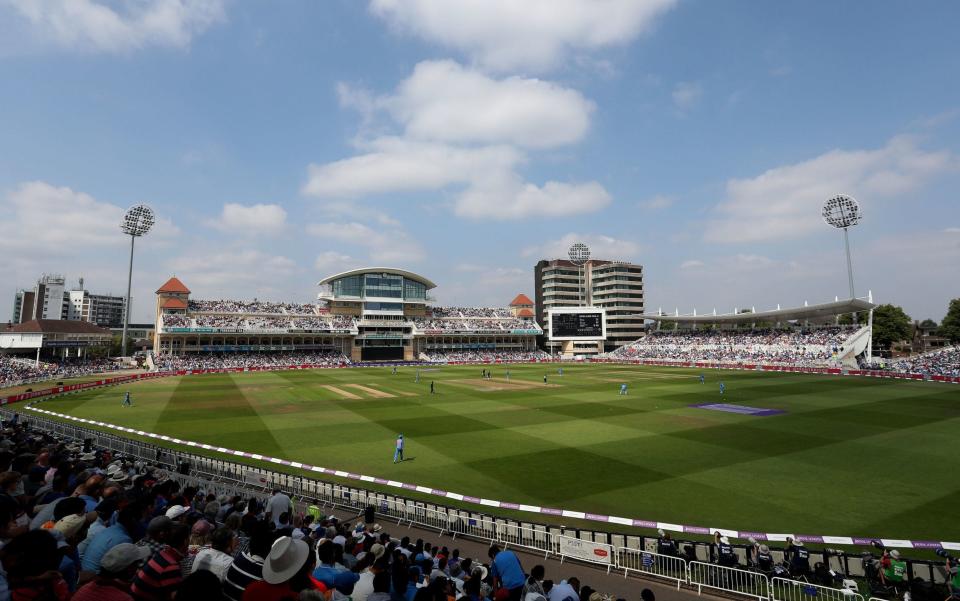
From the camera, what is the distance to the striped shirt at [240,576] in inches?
164

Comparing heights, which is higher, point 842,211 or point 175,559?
point 842,211

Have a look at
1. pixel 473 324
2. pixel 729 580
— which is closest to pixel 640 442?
pixel 729 580

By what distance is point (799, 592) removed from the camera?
30.2ft

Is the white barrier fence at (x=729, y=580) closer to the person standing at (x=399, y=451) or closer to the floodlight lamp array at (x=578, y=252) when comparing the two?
the person standing at (x=399, y=451)

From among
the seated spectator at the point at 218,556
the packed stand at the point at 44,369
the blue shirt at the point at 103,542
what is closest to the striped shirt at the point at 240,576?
the seated spectator at the point at 218,556

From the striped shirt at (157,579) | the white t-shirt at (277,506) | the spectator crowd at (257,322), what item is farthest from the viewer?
the spectator crowd at (257,322)

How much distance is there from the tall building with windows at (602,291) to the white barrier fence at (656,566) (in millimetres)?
97822

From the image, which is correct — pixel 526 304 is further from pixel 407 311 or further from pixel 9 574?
pixel 9 574

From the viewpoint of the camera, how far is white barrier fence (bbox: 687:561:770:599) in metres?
9.55

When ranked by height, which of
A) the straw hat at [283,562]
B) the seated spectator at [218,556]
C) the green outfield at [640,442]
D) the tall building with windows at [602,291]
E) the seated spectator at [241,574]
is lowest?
the green outfield at [640,442]

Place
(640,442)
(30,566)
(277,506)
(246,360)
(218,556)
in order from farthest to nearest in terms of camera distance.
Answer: (246,360) → (640,442) → (277,506) → (218,556) → (30,566)

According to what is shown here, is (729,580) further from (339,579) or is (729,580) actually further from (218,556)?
(218,556)

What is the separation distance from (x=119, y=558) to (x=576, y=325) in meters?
99.9

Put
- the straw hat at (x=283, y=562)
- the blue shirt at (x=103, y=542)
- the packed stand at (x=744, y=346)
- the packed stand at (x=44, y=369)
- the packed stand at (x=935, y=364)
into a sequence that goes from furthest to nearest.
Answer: the packed stand at (x=744, y=346)
the packed stand at (x=935, y=364)
the packed stand at (x=44, y=369)
the blue shirt at (x=103, y=542)
the straw hat at (x=283, y=562)
